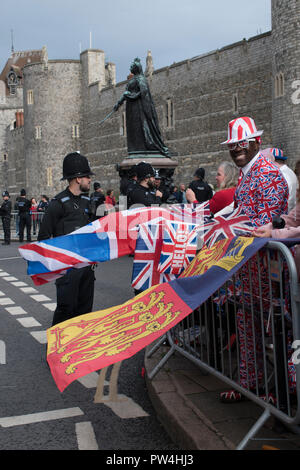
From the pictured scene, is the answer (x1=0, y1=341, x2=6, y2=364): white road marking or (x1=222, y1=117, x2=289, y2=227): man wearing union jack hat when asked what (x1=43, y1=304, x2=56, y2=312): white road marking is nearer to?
(x1=0, y1=341, x2=6, y2=364): white road marking

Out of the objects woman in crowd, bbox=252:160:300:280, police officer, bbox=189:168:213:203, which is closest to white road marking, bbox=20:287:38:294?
police officer, bbox=189:168:213:203

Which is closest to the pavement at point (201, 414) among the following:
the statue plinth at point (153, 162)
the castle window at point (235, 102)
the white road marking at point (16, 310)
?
the white road marking at point (16, 310)

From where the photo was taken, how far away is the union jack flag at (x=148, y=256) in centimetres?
449

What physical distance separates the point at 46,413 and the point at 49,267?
3.71ft

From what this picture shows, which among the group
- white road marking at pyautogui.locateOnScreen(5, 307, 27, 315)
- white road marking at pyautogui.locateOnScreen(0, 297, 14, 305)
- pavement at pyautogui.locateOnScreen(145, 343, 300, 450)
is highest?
pavement at pyautogui.locateOnScreen(145, 343, 300, 450)

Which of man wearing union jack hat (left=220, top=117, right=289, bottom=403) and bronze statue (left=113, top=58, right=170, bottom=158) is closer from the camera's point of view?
man wearing union jack hat (left=220, top=117, right=289, bottom=403)

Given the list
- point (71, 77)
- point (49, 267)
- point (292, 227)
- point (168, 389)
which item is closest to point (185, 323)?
point (168, 389)

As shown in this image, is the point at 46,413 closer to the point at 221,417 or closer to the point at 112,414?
the point at 112,414

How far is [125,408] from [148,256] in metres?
1.11

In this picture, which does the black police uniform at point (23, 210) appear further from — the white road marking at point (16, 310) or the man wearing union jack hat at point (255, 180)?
the man wearing union jack hat at point (255, 180)

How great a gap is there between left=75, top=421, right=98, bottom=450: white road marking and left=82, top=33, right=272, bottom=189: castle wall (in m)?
30.7

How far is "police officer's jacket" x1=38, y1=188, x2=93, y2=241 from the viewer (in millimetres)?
5262

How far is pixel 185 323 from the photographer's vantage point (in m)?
4.48

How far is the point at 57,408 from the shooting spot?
3.99 metres
